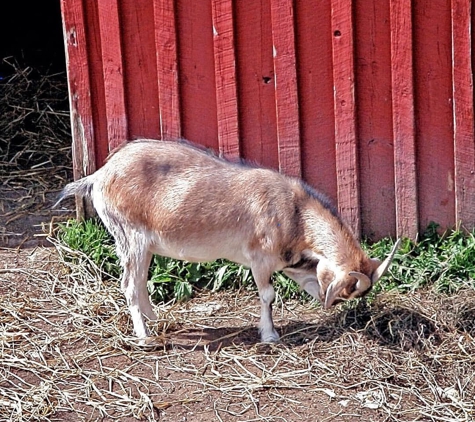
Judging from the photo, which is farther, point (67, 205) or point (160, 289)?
point (67, 205)

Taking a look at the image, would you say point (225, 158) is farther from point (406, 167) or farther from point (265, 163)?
point (406, 167)

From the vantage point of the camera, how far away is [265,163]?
8.06 metres

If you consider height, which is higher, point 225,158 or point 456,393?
point 225,158

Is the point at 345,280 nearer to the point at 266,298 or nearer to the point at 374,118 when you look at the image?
the point at 266,298

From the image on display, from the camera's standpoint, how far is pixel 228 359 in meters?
6.90

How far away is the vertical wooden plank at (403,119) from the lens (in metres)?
7.76

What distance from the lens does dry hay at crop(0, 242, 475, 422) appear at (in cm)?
635

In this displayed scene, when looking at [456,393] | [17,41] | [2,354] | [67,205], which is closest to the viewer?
[456,393]

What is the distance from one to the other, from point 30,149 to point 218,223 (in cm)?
337

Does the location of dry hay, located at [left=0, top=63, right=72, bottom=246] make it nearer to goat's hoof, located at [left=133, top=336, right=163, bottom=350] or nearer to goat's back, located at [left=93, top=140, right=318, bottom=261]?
Answer: goat's back, located at [left=93, top=140, right=318, bottom=261]

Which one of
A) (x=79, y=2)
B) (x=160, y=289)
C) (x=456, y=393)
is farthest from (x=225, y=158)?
(x=456, y=393)

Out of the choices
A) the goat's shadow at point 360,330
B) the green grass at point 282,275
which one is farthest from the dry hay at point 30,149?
the goat's shadow at point 360,330

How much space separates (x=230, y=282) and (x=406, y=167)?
1.46m

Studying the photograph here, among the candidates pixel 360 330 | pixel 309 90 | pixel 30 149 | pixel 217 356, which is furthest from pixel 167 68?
pixel 30 149
